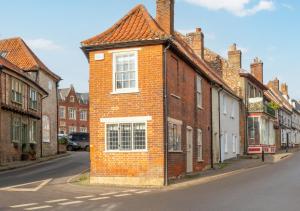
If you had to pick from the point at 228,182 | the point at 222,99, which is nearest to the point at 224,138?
the point at 222,99

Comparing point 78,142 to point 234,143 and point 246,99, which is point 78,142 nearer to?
point 246,99

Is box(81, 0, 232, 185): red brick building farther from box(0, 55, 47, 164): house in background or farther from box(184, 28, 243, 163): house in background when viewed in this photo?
box(0, 55, 47, 164): house in background

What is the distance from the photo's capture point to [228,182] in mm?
20953

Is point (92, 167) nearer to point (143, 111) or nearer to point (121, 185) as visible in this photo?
point (121, 185)

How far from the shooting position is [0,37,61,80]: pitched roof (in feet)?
142

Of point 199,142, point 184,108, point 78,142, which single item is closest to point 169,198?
point 184,108

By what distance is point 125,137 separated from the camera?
70.9 ft

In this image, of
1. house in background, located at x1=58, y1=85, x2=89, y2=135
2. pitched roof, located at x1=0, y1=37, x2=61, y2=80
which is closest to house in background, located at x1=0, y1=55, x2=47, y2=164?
pitched roof, located at x1=0, y1=37, x2=61, y2=80

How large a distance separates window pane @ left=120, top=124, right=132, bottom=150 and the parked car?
34.9 m

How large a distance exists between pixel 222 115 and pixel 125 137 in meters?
16.2

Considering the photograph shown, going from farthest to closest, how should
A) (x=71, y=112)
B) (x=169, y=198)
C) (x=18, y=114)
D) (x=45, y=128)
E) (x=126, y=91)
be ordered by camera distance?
(x=71, y=112) < (x=45, y=128) < (x=18, y=114) < (x=126, y=91) < (x=169, y=198)

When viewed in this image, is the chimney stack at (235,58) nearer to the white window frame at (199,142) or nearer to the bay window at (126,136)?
the white window frame at (199,142)

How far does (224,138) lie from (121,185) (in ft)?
59.8

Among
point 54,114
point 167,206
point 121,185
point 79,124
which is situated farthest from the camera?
point 79,124
